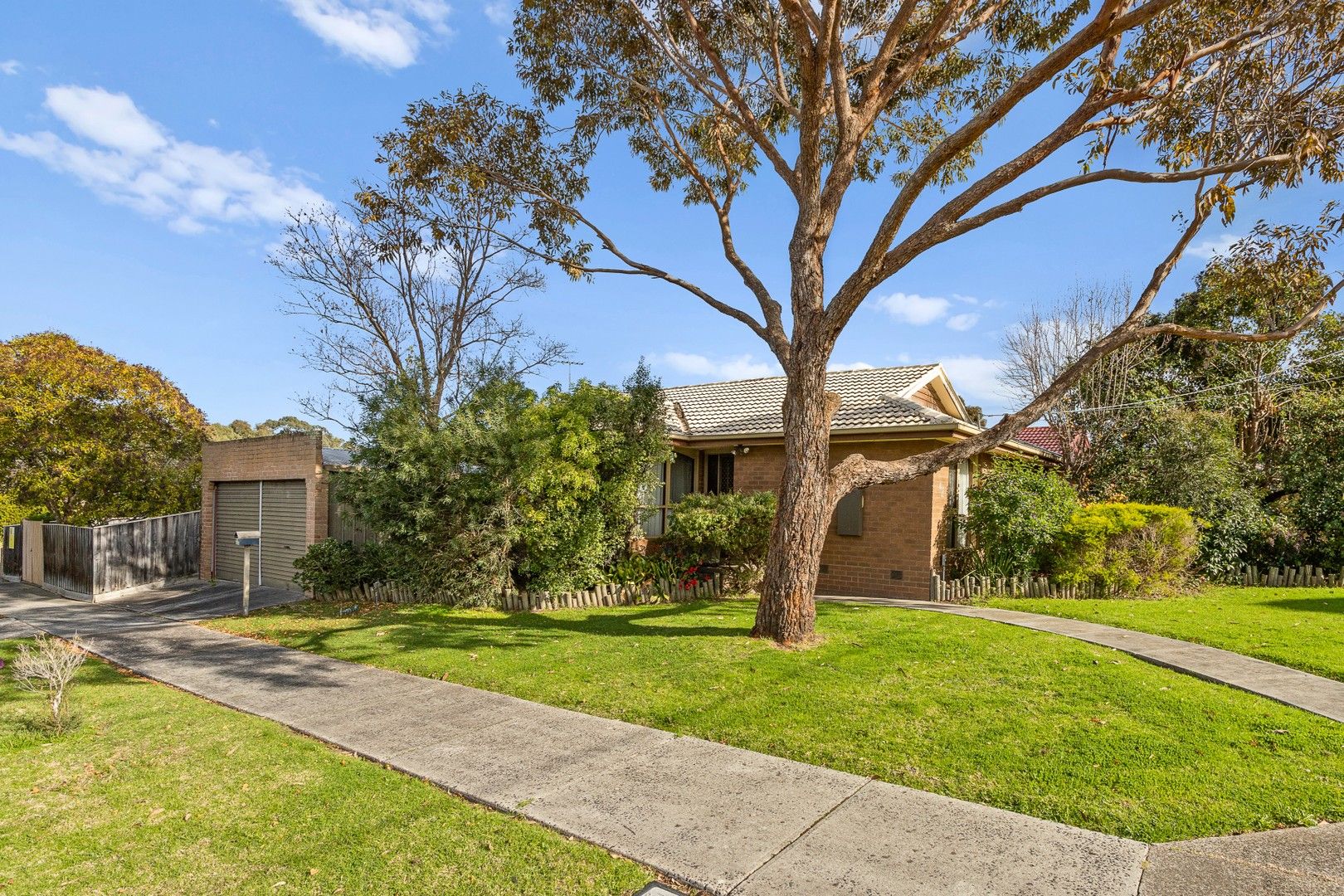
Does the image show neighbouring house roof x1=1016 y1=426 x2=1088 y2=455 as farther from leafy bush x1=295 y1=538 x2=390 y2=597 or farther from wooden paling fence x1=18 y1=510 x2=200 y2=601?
wooden paling fence x1=18 y1=510 x2=200 y2=601

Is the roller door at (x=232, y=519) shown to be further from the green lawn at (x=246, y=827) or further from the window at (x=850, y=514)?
the window at (x=850, y=514)

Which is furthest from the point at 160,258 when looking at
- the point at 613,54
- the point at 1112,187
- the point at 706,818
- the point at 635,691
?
the point at 1112,187

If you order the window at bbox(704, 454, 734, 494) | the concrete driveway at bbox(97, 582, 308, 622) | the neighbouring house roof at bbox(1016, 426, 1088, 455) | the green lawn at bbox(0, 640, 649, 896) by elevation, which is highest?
the neighbouring house roof at bbox(1016, 426, 1088, 455)

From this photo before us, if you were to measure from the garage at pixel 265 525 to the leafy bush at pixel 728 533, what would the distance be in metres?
7.53

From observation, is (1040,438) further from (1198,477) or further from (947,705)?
(947,705)

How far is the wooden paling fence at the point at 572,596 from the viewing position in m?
12.1

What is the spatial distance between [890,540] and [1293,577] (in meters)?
8.04

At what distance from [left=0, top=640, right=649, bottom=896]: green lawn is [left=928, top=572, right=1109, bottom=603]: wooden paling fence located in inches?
412

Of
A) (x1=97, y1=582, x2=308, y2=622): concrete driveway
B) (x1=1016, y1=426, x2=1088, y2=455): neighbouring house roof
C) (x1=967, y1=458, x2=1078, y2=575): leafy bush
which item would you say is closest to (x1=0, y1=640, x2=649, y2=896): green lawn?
(x1=97, y1=582, x2=308, y2=622): concrete driveway

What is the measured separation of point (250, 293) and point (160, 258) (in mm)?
4329

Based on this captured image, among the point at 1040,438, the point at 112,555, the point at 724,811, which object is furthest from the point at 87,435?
the point at 1040,438

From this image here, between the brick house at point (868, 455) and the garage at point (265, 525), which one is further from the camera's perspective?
the garage at point (265, 525)

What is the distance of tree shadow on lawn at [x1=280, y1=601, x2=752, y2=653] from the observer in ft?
31.1

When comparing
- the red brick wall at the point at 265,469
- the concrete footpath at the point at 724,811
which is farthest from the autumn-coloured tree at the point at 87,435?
the concrete footpath at the point at 724,811
